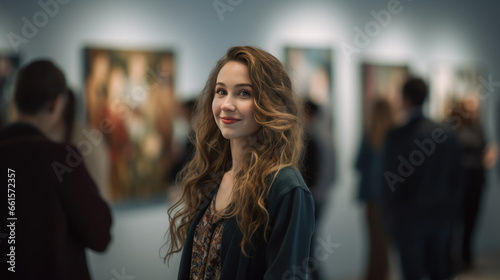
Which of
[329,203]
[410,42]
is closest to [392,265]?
[329,203]

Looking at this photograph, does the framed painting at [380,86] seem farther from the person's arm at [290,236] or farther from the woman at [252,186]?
the person's arm at [290,236]

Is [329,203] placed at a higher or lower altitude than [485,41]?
lower

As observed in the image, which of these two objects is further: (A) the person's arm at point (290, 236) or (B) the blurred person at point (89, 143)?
(B) the blurred person at point (89, 143)

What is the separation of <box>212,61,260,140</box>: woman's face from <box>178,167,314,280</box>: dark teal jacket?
0.22 m

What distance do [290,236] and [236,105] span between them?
0.53m

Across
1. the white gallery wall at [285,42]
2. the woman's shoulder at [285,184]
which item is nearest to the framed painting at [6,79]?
the white gallery wall at [285,42]

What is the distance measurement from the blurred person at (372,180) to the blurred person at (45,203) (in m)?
3.09

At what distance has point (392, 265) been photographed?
Answer: 217 inches

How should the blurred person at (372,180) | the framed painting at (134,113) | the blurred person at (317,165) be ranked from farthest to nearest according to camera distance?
the blurred person at (372,180) → the blurred person at (317,165) → the framed painting at (134,113)

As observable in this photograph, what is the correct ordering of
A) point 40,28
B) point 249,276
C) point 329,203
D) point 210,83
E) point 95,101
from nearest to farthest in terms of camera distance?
point 249,276 < point 210,83 < point 40,28 < point 95,101 < point 329,203

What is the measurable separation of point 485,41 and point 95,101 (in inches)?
181

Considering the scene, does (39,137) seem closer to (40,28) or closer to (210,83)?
(40,28)

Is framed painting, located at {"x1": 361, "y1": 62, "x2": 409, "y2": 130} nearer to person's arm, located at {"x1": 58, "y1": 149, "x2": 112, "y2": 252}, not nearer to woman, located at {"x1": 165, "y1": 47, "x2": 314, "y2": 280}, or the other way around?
person's arm, located at {"x1": 58, "y1": 149, "x2": 112, "y2": 252}

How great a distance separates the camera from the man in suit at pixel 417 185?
4.99 meters
